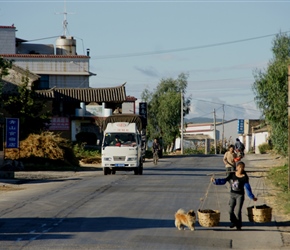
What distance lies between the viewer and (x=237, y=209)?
1812 cm

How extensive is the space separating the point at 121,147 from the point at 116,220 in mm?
19919

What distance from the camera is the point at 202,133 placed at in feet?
506

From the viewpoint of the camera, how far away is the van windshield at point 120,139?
39781mm

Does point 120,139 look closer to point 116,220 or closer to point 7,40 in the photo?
point 116,220

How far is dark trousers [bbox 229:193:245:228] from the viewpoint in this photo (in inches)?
706

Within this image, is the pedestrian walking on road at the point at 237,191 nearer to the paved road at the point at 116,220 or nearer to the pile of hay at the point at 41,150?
the paved road at the point at 116,220

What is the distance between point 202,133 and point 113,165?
115m

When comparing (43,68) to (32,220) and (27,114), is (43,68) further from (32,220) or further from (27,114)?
(32,220)

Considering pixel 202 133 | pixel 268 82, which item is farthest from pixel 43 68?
pixel 202 133

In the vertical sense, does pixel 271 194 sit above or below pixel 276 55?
below

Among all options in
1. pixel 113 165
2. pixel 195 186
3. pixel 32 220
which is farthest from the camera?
pixel 113 165

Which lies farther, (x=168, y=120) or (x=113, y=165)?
(x=168, y=120)

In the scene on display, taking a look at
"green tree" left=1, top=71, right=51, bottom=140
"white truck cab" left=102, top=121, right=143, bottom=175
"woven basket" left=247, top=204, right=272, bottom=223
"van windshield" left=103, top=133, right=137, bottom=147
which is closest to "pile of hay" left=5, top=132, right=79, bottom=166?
"green tree" left=1, top=71, right=51, bottom=140

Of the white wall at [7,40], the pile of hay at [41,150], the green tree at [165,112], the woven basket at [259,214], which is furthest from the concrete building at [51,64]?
the woven basket at [259,214]
